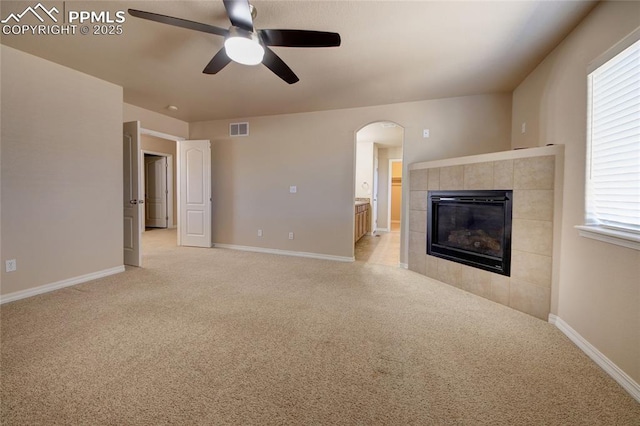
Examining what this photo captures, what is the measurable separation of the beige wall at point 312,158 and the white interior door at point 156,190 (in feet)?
11.3

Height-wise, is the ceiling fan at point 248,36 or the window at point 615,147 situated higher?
the ceiling fan at point 248,36

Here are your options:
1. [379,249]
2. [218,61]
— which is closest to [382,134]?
[379,249]

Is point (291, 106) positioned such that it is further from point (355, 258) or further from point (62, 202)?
point (62, 202)

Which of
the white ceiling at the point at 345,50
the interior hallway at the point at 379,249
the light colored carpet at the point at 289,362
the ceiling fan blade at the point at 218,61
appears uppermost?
the white ceiling at the point at 345,50

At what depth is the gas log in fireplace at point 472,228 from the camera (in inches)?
110

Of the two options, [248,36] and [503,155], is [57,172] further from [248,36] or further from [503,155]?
[503,155]

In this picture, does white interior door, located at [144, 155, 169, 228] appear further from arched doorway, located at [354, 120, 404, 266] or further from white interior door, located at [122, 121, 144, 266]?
arched doorway, located at [354, 120, 404, 266]

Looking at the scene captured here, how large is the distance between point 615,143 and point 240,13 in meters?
2.54

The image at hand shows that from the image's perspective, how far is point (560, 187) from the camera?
2324 mm

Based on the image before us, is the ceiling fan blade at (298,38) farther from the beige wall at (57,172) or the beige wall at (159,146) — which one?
the beige wall at (159,146)

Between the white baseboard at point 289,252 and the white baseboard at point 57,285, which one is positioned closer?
→ the white baseboard at point 57,285

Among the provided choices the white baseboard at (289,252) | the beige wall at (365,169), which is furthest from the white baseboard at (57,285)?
the beige wall at (365,169)

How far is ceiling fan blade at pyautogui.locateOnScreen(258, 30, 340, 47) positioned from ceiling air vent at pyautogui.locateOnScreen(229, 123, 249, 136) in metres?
3.22

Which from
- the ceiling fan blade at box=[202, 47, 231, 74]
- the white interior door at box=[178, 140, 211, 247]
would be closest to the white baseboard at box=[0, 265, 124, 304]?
the white interior door at box=[178, 140, 211, 247]
